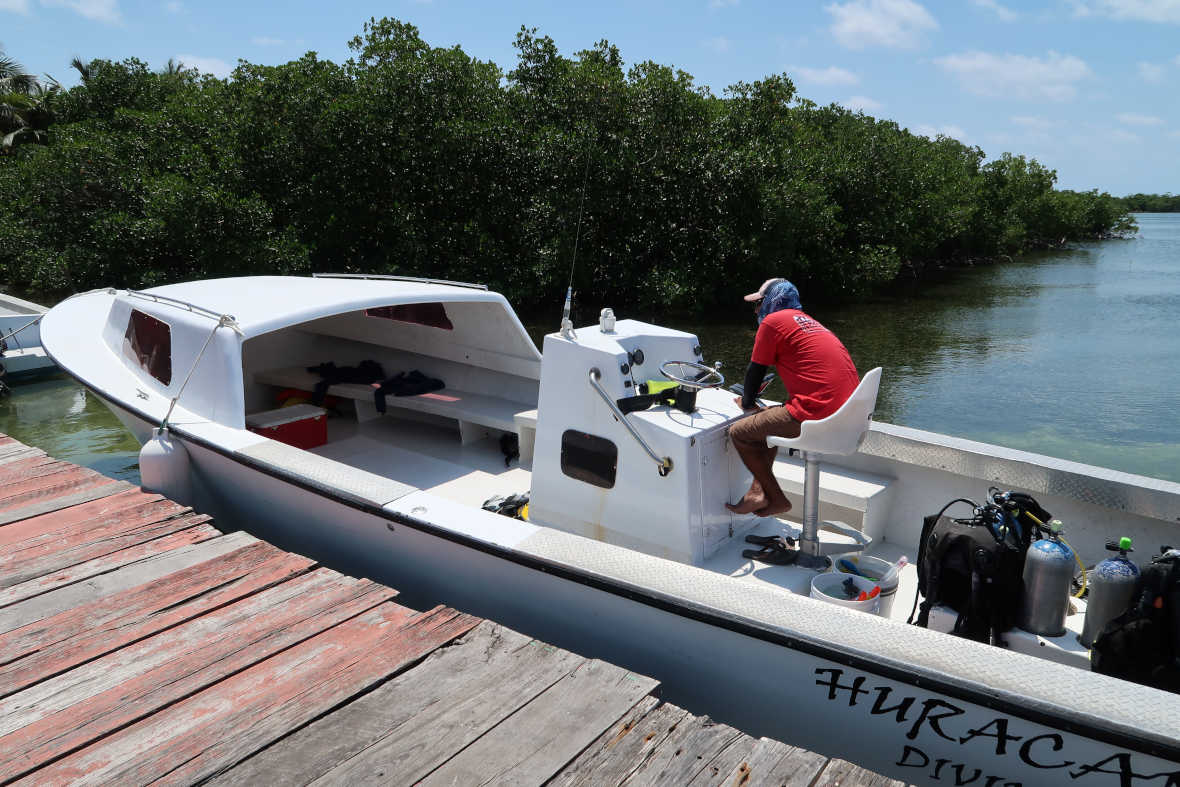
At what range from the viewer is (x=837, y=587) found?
3.23m

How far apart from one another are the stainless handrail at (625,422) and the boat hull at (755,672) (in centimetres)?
64

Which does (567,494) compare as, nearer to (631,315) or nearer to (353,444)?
(353,444)

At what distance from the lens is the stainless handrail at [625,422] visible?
334 cm

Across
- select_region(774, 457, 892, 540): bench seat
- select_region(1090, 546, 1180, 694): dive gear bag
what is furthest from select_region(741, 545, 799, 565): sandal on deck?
select_region(1090, 546, 1180, 694): dive gear bag

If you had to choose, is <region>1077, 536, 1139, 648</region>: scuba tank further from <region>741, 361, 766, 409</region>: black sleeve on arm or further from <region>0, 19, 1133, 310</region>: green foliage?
<region>0, 19, 1133, 310</region>: green foliage

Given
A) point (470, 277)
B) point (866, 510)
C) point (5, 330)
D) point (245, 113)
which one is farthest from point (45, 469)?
point (245, 113)

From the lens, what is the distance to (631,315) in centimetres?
1722

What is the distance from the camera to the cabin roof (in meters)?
4.50

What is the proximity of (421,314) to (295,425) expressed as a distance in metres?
1.26

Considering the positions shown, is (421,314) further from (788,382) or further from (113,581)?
(788,382)

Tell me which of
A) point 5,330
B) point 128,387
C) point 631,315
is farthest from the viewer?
point 631,315

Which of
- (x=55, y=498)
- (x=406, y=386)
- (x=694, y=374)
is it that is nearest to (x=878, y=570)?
(x=694, y=374)

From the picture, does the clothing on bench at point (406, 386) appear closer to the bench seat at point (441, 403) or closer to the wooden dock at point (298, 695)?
the bench seat at point (441, 403)

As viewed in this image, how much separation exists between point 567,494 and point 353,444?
8.09ft
